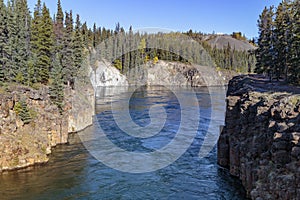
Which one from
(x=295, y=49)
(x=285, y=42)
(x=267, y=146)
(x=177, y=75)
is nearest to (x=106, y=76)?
(x=177, y=75)

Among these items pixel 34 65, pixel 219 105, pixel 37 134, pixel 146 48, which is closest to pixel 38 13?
pixel 34 65

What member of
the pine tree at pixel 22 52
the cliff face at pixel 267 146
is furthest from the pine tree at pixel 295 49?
the pine tree at pixel 22 52

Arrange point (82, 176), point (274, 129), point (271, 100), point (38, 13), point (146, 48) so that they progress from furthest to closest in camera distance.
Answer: point (146, 48) < point (38, 13) < point (82, 176) < point (271, 100) < point (274, 129)

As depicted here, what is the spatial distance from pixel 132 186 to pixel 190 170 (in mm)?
7190

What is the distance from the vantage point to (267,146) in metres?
22.5

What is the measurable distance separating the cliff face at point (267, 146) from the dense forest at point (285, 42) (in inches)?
645

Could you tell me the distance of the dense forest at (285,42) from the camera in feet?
144

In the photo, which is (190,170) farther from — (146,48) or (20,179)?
(146,48)

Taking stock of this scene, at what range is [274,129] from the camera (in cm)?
2169

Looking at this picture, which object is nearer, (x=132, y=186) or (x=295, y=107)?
(x=295, y=107)

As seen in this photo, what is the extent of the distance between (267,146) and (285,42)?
106 feet

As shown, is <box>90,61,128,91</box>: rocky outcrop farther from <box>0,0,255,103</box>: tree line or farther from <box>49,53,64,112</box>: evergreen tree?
<box>49,53,64,112</box>: evergreen tree

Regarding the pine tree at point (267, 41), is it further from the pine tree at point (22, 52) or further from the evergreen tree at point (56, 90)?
the pine tree at point (22, 52)

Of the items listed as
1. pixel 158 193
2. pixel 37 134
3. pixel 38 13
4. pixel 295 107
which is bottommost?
pixel 158 193
